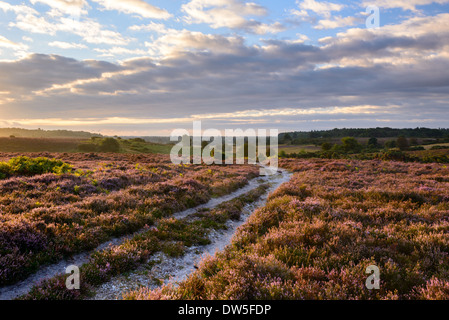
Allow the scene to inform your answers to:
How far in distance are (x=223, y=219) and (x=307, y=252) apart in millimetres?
6136

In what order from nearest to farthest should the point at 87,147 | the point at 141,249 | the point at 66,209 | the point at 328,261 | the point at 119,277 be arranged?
Answer: 1. the point at 328,261
2. the point at 119,277
3. the point at 141,249
4. the point at 66,209
5. the point at 87,147

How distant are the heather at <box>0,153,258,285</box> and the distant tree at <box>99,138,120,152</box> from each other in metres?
52.9

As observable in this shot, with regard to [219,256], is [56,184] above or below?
above

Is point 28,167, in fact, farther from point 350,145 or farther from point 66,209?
point 350,145

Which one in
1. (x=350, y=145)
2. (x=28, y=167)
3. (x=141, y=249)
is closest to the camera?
(x=141, y=249)

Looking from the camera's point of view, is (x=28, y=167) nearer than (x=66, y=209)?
No

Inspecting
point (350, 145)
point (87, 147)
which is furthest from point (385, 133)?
point (87, 147)

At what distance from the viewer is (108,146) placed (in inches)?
2776

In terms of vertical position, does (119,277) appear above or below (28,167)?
below

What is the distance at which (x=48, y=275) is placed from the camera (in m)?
6.25

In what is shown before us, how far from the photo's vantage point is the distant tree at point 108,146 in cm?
6950

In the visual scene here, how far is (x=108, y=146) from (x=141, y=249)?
70628 mm
